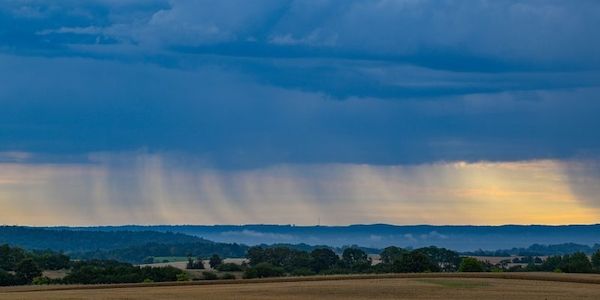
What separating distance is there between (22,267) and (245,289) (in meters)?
62.3

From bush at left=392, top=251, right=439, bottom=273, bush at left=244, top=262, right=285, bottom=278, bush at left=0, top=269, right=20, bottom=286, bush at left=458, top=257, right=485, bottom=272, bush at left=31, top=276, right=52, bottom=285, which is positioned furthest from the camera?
bush at left=244, top=262, right=285, bottom=278

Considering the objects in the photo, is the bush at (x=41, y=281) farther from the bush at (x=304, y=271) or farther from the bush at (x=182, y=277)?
the bush at (x=304, y=271)

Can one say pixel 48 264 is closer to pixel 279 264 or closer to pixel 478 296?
pixel 279 264

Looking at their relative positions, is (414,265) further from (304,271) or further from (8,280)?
(8,280)

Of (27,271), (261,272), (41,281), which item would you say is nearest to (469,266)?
(261,272)

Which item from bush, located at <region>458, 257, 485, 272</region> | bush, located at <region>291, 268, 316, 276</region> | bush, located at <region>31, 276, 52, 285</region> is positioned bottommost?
bush, located at <region>31, 276, 52, 285</region>

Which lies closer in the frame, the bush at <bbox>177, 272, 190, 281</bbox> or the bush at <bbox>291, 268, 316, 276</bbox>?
the bush at <bbox>177, 272, 190, 281</bbox>

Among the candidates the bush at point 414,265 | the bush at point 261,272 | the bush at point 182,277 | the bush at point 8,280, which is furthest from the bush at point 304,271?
the bush at point 8,280

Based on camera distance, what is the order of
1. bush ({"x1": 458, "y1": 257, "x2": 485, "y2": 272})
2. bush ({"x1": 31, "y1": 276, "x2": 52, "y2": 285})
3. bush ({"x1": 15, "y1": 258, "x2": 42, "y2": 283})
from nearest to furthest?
1. bush ({"x1": 31, "y1": 276, "x2": 52, "y2": 285})
2. bush ({"x1": 458, "y1": 257, "x2": 485, "y2": 272})
3. bush ({"x1": 15, "y1": 258, "x2": 42, "y2": 283})

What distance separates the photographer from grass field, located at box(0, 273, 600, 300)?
8306 cm

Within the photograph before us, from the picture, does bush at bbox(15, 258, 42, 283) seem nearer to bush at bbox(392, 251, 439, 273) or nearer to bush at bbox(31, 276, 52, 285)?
bush at bbox(31, 276, 52, 285)

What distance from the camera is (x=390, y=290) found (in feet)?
293

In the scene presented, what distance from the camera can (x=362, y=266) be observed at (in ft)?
588

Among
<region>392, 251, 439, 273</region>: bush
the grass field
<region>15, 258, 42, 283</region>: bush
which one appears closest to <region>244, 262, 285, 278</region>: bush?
<region>392, 251, 439, 273</region>: bush
